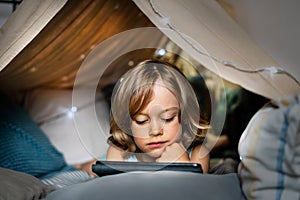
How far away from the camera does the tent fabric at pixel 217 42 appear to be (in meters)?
1.36

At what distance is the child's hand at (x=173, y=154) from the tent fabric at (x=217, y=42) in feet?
1.11

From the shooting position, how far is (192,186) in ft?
3.39

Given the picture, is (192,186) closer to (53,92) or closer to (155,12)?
(155,12)

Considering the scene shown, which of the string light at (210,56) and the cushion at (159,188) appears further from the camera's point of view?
the string light at (210,56)

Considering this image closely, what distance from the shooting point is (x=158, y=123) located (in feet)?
4.85

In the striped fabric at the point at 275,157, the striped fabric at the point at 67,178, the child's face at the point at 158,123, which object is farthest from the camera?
the striped fabric at the point at 67,178

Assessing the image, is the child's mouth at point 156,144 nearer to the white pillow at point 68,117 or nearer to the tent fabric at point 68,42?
the white pillow at point 68,117

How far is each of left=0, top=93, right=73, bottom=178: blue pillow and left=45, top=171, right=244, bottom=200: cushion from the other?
0.63 metres

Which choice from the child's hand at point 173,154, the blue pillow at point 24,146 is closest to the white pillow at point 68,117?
the blue pillow at point 24,146

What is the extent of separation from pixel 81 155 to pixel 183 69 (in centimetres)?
67

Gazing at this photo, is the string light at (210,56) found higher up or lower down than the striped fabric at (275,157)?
higher up

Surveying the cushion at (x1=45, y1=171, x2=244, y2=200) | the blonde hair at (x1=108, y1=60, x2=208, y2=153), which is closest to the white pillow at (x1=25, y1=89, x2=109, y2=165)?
the blonde hair at (x1=108, y1=60, x2=208, y2=153)

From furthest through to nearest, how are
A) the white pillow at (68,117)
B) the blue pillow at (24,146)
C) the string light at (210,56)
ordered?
the white pillow at (68,117) < the blue pillow at (24,146) < the string light at (210,56)

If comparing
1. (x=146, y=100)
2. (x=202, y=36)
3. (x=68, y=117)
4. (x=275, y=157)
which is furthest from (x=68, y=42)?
(x=275, y=157)
